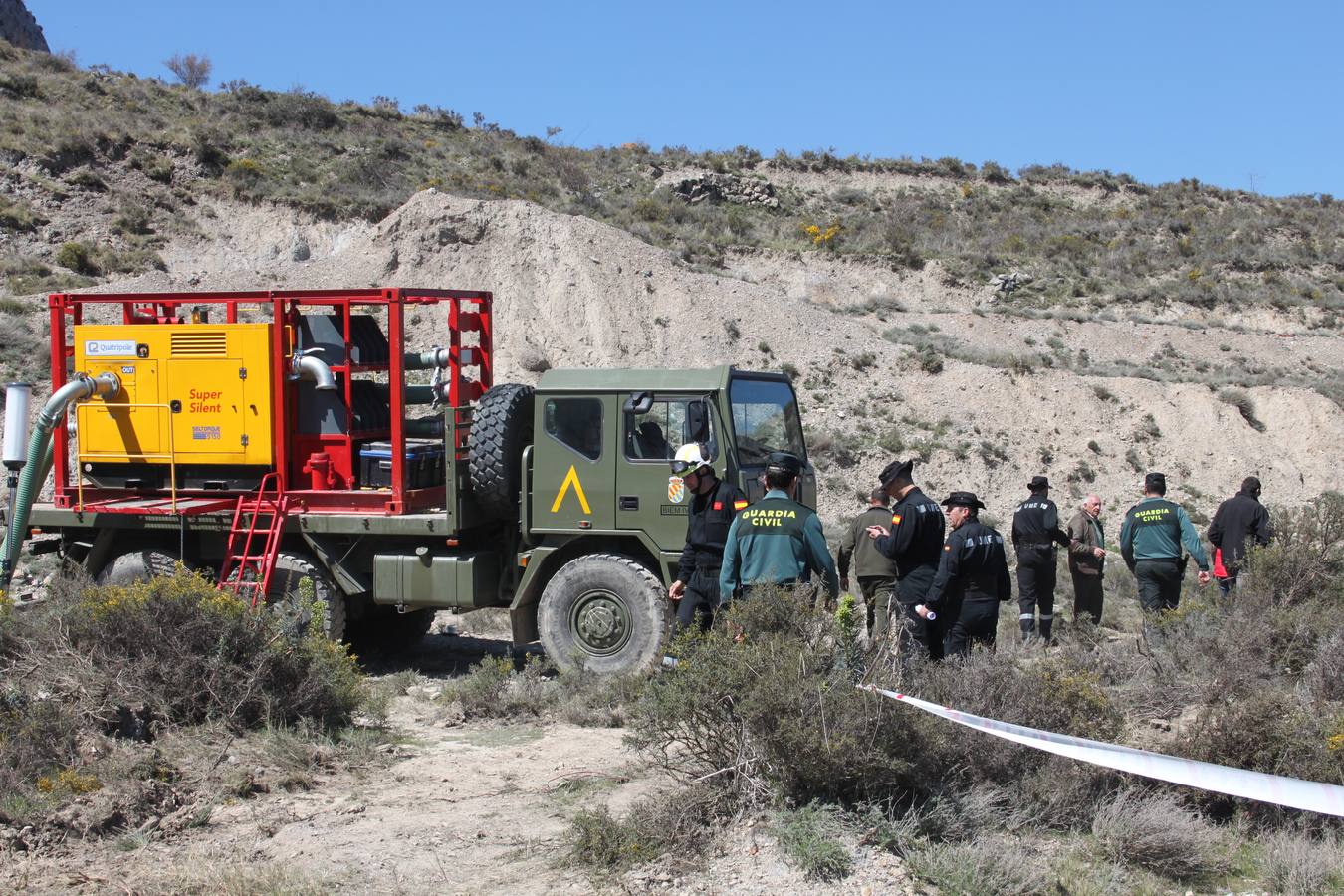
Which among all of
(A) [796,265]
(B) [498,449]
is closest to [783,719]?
(B) [498,449]

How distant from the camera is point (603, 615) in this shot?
958cm

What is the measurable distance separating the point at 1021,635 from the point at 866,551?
2.73 metres

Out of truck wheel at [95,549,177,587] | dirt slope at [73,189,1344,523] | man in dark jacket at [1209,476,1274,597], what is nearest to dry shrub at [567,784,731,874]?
truck wheel at [95,549,177,587]

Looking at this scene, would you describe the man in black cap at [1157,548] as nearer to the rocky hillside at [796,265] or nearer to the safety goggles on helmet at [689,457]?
the safety goggles on helmet at [689,457]

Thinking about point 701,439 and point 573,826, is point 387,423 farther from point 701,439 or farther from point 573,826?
point 573,826

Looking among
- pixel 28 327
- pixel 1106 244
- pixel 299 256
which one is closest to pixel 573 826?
pixel 28 327

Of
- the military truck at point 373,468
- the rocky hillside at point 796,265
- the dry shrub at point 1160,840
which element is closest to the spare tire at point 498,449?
the military truck at point 373,468

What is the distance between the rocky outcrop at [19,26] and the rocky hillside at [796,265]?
39.4m

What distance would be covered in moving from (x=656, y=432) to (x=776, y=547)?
272 centimetres

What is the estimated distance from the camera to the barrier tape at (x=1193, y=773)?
419cm

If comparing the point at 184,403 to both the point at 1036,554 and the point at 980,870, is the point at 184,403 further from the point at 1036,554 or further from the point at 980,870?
the point at 980,870

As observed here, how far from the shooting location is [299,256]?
3198 centimetres

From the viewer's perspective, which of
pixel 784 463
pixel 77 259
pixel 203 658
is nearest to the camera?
pixel 203 658

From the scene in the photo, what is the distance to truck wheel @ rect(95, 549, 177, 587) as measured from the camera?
10461 millimetres
